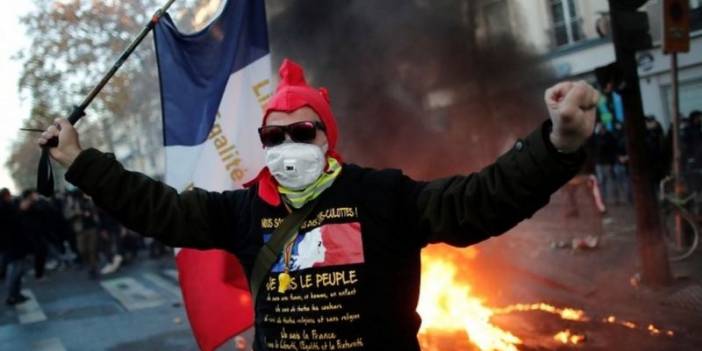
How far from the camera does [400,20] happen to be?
25.1 ft

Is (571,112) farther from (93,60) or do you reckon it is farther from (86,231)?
(86,231)

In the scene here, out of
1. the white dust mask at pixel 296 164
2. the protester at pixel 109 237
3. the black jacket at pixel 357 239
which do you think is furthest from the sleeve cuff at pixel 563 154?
the protester at pixel 109 237

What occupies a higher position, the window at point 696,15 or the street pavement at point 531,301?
the window at point 696,15

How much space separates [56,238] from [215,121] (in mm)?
9016

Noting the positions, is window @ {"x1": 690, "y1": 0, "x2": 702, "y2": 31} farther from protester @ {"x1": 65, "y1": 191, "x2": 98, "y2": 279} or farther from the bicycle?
protester @ {"x1": 65, "y1": 191, "x2": 98, "y2": 279}

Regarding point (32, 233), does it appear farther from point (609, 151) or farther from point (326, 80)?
point (609, 151)

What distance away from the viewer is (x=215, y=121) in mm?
Result: 3346

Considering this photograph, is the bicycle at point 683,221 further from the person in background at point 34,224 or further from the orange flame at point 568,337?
the person in background at point 34,224

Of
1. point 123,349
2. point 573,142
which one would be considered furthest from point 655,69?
point 573,142

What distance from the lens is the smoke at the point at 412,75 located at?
7.57 m

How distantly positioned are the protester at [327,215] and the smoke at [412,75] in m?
5.61

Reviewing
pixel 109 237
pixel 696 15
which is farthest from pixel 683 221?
pixel 109 237

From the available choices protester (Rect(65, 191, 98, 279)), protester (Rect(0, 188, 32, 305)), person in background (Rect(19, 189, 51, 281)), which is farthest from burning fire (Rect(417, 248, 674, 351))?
protester (Rect(65, 191, 98, 279))

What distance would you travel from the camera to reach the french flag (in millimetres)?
3049
